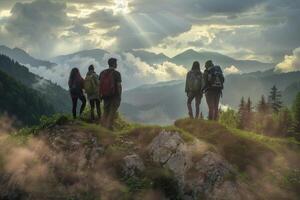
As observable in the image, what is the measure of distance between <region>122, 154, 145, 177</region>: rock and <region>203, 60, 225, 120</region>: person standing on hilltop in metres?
A: 6.87

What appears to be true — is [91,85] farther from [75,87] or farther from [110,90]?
[110,90]

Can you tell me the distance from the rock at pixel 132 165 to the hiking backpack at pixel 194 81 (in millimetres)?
6529

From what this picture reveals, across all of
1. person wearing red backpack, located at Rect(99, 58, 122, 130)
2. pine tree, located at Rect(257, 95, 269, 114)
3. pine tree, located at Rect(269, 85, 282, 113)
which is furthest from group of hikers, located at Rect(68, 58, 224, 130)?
pine tree, located at Rect(269, 85, 282, 113)

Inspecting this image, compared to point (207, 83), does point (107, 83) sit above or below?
below

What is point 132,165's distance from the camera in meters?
20.2

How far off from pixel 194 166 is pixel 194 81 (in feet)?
22.1

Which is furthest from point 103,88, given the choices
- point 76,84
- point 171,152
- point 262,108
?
point 262,108

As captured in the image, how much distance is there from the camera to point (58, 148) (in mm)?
21234

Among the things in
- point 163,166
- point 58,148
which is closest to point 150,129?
point 163,166

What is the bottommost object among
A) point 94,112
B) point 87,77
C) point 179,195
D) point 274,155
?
point 179,195

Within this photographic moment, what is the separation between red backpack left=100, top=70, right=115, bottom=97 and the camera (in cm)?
2381

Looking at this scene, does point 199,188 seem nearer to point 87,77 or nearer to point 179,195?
point 179,195

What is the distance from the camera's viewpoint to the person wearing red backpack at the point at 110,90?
23828 millimetres

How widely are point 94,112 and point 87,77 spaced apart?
76.5 inches
